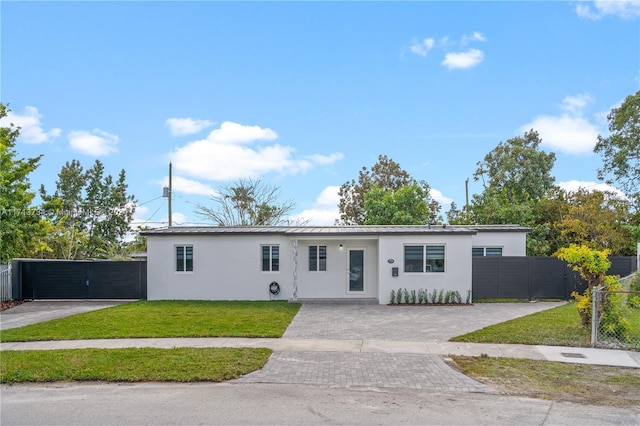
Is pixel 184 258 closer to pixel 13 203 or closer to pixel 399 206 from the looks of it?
pixel 13 203

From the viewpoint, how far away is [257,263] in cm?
1627

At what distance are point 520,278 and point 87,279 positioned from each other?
55.7 ft

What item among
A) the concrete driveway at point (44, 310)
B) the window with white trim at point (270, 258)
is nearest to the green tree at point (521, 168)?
the window with white trim at point (270, 258)

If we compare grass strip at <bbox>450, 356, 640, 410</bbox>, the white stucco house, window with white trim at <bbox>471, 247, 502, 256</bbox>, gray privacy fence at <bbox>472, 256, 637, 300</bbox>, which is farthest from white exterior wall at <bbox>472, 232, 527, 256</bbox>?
grass strip at <bbox>450, 356, 640, 410</bbox>

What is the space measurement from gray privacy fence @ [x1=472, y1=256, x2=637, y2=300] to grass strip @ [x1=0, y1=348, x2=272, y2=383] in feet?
36.7

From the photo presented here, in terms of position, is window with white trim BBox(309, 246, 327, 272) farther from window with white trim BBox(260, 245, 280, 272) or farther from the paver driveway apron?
the paver driveway apron

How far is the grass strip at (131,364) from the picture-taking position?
20.9 ft

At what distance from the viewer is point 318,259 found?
53.7ft

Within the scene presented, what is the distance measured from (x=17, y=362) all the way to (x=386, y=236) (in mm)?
11119

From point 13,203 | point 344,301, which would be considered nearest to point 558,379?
point 344,301

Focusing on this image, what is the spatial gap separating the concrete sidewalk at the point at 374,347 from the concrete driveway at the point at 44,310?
3.61m

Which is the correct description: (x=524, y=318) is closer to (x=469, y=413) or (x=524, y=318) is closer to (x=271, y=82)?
(x=469, y=413)

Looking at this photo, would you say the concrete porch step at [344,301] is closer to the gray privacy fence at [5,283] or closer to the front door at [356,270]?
the front door at [356,270]

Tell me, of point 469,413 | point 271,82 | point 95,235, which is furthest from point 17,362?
point 95,235
